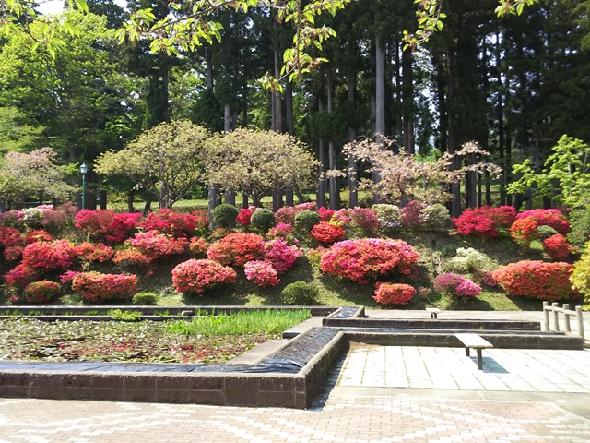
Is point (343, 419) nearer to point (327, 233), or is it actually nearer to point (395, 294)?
point (395, 294)

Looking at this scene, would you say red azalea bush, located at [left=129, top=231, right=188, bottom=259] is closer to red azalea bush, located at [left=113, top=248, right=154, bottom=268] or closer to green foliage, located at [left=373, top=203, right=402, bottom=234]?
red azalea bush, located at [left=113, top=248, right=154, bottom=268]

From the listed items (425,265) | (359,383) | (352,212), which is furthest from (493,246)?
(359,383)

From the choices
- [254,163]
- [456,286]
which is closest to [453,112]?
[254,163]

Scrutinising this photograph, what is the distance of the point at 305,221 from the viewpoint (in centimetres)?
2031

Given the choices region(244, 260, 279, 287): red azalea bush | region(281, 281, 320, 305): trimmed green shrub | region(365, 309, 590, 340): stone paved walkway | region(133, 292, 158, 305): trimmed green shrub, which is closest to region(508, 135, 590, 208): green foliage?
region(365, 309, 590, 340): stone paved walkway

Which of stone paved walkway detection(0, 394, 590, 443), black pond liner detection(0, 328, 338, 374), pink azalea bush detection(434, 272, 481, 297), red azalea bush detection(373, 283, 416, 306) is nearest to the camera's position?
stone paved walkway detection(0, 394, 590, 443)

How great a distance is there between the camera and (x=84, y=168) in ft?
80.7

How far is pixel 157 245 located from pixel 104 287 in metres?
2.62

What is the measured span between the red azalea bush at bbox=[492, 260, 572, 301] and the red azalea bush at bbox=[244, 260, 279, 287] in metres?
7.41

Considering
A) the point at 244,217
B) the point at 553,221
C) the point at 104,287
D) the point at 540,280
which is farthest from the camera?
the point at 244,217

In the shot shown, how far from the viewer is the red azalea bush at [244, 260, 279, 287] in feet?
57.1

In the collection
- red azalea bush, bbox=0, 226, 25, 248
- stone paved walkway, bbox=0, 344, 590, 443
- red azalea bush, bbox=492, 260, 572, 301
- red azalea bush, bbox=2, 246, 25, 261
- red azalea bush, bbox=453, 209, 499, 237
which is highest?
red azalea bush, bbox=453, 209, 499, 237

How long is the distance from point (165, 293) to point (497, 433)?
1490 cm

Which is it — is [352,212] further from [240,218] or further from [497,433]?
[497,433]
